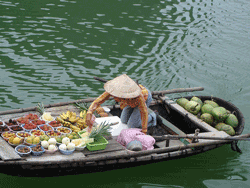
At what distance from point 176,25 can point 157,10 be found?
Result: 6.50ft

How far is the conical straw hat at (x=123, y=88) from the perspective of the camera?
714cm

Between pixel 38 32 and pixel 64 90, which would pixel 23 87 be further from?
pixel 38 32

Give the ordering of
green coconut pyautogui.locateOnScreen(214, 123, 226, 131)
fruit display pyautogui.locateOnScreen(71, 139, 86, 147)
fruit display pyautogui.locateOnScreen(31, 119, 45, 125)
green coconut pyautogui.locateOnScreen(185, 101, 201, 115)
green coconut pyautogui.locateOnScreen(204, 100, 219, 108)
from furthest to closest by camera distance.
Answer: green coconut pyautogui.locateOnScreen(204, 100, 219, 108) → green coconut pyautogui.locateOnScreen(185, 101, 201, 115) → green coconut pyautogui.locateOnScreen(214, 123, 226, 131) → fruit display pyautogui.locateOnScreen(31, 119, 45, 125) → fruit display pyautogui.locateOnScreen(71, 139, 86, 147)

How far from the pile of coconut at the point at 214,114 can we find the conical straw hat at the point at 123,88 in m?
2.39

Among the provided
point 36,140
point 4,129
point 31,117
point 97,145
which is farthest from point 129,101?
point 4,129

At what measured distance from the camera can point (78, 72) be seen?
1197cm

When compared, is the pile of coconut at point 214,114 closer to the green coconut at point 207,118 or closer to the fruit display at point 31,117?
the green coconut at point 207,118

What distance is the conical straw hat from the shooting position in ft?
23.4

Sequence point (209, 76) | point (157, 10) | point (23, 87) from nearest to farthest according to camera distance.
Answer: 1. point (23, 87)
2. point (209, 76)
3. point (157, 10)

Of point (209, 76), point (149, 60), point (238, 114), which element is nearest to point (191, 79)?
point (209, 76)

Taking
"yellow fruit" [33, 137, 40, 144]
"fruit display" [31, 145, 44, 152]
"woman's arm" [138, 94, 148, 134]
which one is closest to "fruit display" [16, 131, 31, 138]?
"yellow fruit" [33, 137, 40, 144]

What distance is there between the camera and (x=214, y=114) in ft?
29.2

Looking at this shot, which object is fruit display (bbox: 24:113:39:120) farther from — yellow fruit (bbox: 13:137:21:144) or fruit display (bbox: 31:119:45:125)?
yellow fruit (bbox: 13:137:21:144)

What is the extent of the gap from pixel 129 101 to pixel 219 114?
8.56 ft
